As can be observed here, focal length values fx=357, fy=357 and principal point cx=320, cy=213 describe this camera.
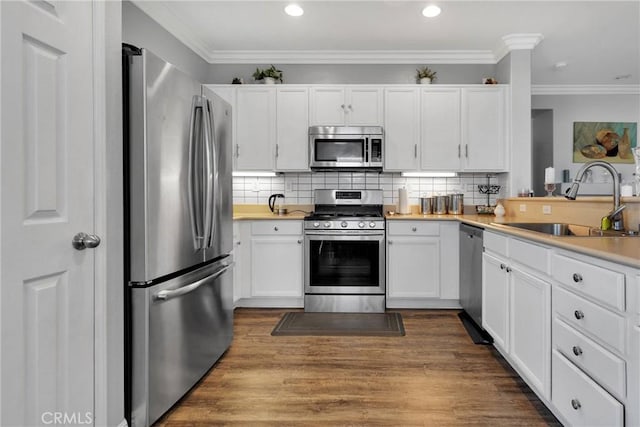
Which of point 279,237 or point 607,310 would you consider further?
point 279,237

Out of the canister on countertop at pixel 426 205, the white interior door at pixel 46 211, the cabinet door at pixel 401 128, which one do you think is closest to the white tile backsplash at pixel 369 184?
the canister on countertop at pixel 426 205

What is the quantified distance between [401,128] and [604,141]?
3.50 meters

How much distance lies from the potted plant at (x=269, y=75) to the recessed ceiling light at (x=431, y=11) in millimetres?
1532

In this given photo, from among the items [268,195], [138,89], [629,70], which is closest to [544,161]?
[629,70]

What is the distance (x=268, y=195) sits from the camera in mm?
4023

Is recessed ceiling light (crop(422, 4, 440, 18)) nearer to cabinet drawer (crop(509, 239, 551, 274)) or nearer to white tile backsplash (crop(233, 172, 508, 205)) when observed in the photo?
white tile backsplash (crop(233, 172, 508, 205))

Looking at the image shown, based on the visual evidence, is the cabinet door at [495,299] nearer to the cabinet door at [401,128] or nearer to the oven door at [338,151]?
the cabinet door at [401,128]

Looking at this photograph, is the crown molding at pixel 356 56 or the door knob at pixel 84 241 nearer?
the door knob at pixel 84 241

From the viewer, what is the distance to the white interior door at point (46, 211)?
107 cm

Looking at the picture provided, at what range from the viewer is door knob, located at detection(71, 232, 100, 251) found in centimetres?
131

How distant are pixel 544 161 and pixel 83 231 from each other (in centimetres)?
578

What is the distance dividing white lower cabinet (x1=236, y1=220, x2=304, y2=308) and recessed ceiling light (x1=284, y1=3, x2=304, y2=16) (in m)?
1.80

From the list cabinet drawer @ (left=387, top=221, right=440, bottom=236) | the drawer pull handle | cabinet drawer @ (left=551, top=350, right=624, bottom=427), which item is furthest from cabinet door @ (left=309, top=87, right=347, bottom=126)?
the drawer pull handle

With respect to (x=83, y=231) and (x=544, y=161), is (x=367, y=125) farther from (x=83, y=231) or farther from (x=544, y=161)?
(x=544, y=161)
